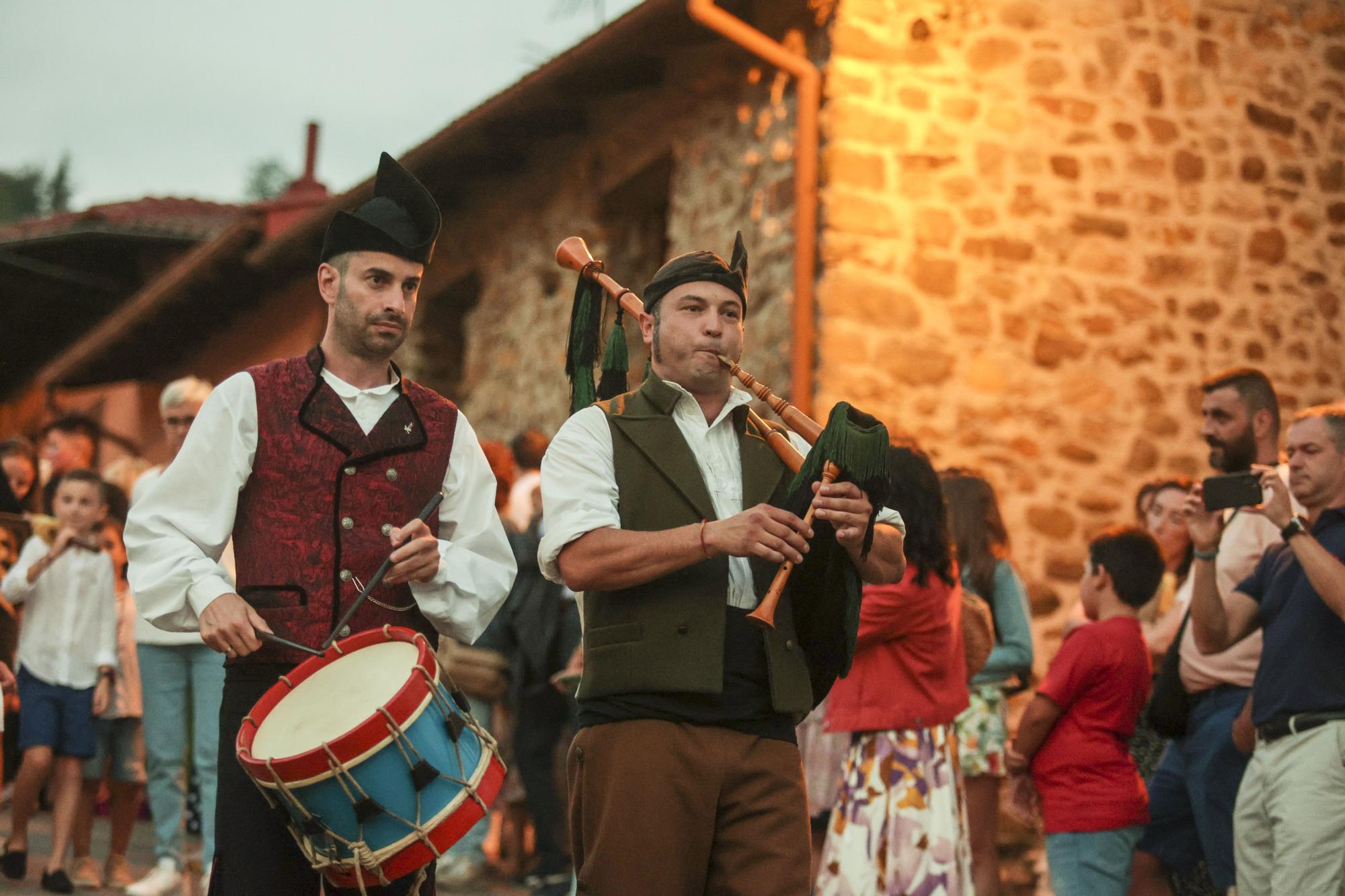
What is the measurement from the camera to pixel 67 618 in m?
7.01

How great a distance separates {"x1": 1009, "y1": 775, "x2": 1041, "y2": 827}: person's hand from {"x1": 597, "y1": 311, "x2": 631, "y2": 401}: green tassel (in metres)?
2.24

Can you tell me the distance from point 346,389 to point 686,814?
1.19 meters

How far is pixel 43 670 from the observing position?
22.9 ft

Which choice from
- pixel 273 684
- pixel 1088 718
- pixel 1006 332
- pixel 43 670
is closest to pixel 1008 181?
pixel 1006 332

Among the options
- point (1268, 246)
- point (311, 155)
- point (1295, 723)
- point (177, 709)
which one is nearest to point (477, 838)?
point (177, 709)

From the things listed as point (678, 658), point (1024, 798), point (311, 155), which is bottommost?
point (1024, 798)

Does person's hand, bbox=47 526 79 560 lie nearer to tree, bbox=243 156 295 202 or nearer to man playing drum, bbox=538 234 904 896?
man playing drum, bbox=538 234 904 896

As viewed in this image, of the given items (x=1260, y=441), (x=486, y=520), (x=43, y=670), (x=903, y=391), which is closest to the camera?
(x=486, y=520)

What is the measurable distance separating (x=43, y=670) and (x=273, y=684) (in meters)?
4.23

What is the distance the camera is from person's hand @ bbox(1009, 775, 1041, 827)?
5.39 metres

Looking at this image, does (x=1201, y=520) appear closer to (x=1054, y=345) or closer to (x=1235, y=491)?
(x=1235, y=491)

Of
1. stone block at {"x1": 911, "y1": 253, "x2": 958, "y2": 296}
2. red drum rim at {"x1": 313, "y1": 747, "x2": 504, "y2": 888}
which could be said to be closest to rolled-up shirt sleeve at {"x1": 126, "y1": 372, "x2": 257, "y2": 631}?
red drum rim at {"x1": 313, "y1": 747, "x2": 504, "y2": 888}

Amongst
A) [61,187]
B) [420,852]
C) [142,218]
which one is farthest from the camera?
[61,187]

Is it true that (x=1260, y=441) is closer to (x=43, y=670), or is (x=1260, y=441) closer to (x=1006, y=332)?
(x=1006, y=332)
